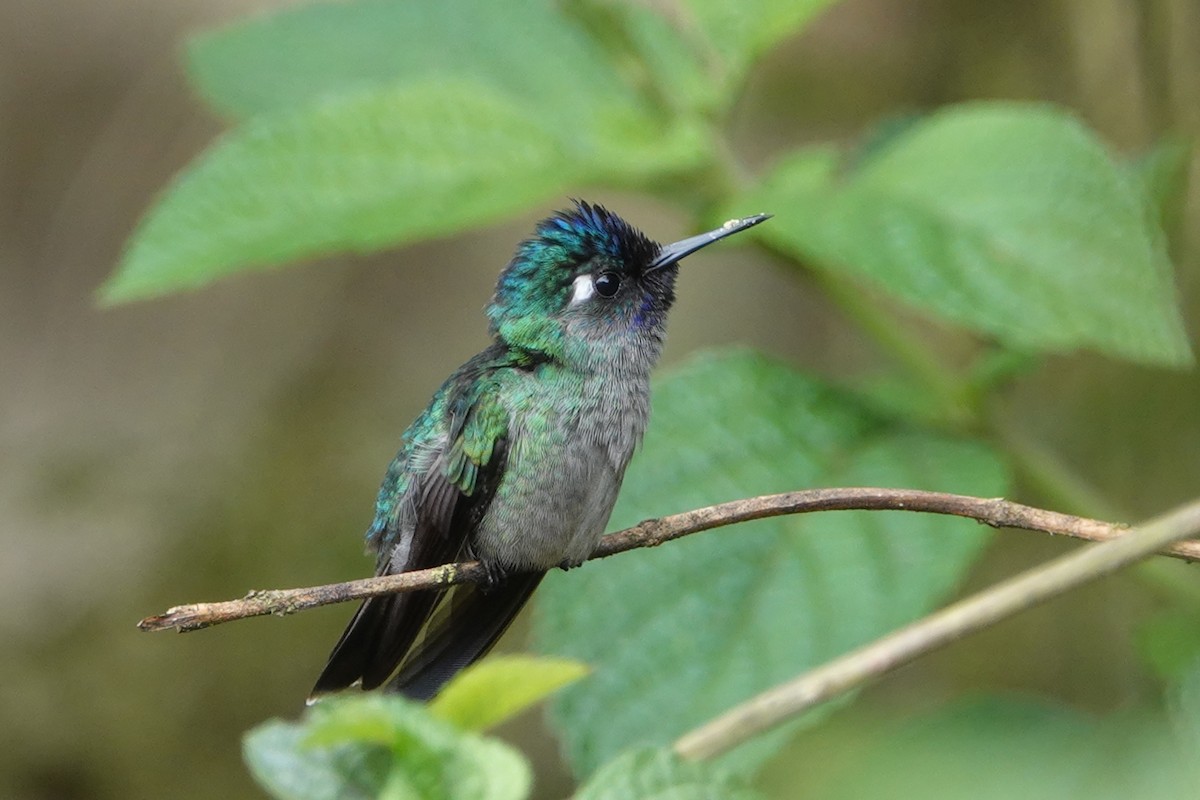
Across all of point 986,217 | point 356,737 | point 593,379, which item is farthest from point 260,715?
point 356,737

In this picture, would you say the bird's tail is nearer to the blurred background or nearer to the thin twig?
the thin twig

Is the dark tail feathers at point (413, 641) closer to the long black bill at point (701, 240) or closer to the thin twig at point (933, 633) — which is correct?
the long black bill at point (701, 240)

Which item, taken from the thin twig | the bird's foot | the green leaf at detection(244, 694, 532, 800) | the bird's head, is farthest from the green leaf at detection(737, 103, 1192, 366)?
the green leaf at detection(244, 694, 532, 800)

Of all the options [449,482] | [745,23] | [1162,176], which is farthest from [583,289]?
[1162,176]

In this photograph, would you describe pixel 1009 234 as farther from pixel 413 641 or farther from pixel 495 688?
pixel 495 688

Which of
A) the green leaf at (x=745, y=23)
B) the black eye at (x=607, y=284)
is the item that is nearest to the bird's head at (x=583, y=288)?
the black eye at (x=607, y=284)

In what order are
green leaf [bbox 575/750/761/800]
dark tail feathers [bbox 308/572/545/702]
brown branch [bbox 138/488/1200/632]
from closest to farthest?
green leaf [bbox 575/750/761/800] → brown branch [bbox 138/488/1200/632] → dark tail feathers [bbox 308/572/545/702]
